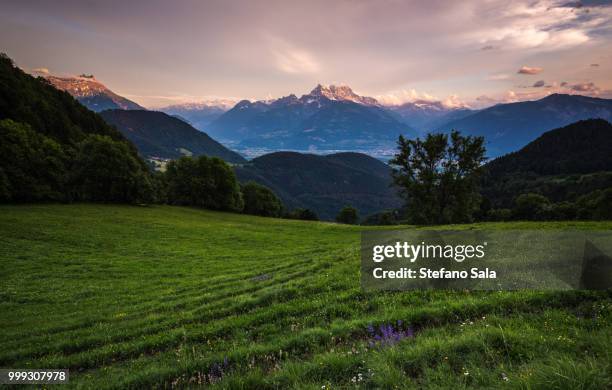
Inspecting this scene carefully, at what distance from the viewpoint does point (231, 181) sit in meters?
89.9

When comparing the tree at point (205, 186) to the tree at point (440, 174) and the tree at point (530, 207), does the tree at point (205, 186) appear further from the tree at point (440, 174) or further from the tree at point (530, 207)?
the tree at point (530, 207)

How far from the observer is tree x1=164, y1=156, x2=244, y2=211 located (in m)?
87.4

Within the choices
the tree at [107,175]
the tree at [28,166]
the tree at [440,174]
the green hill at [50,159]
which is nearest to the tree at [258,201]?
the green hill at [50,159]

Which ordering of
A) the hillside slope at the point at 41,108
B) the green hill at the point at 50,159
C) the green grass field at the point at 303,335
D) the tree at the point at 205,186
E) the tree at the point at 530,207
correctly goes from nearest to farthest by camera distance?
the green grass field at the point at 303,335
the green hill at the point at 50,159
the hillside slope at the point at 41,108
the tree at the point at 205,186
the tree at the point at 530,207

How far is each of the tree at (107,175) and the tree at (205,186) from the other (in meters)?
17.0

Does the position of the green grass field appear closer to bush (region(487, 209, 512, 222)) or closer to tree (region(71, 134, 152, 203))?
tree (region(71, 134, 152, 203))

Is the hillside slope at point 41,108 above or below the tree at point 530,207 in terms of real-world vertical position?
above

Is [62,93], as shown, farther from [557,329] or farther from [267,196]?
[557,329]

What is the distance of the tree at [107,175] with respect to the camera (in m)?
63.5

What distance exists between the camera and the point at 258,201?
10862 cm

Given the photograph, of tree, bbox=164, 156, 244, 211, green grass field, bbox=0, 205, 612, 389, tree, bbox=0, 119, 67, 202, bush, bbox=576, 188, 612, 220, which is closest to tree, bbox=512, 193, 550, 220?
bush, bbox=576, 188, 612, 220

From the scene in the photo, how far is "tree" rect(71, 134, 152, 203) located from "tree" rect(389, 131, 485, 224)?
54142 mm

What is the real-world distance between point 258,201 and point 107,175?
5028 cm

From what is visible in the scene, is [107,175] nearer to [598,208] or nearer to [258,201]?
[258,201]
